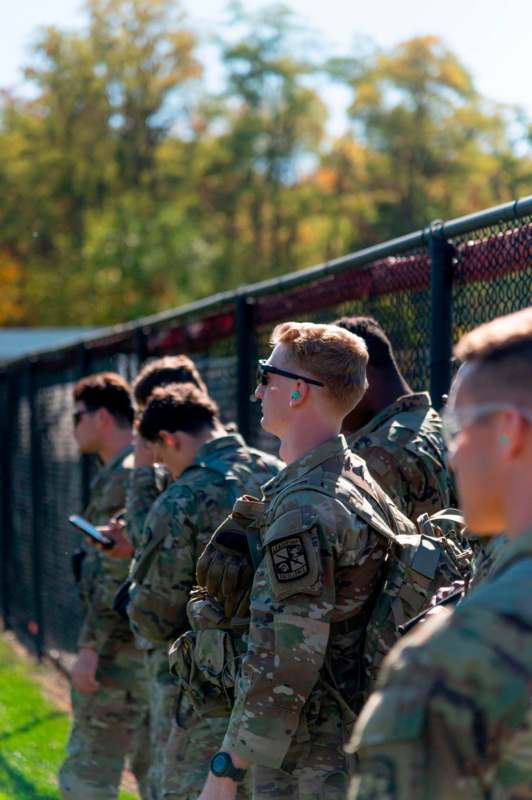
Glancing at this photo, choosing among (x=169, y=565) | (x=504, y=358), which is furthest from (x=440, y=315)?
(x=504, y=358)

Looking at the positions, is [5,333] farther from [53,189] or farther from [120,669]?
[120,669]

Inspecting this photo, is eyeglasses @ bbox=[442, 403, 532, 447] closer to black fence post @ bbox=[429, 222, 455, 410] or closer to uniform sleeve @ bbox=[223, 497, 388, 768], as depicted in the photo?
uniform sleeve @ bbox=[223, 497, 388, 768]

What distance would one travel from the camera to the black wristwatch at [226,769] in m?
3.38

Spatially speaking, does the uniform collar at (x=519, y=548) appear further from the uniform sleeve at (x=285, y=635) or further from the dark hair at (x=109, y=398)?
the dark hair at (x=109, y=398)

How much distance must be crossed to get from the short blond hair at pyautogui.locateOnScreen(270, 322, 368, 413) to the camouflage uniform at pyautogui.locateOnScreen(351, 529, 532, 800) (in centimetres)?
171

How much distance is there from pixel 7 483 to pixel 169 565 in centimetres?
943

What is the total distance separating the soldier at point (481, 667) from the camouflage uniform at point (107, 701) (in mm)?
4384

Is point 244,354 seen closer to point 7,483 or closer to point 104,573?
point 104,573

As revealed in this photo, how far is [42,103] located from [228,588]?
127 feet

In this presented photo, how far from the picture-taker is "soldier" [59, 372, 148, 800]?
617 cm

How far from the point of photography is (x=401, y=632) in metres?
3.18

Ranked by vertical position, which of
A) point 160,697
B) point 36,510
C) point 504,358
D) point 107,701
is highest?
point 504,358

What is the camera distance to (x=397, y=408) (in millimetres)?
4383

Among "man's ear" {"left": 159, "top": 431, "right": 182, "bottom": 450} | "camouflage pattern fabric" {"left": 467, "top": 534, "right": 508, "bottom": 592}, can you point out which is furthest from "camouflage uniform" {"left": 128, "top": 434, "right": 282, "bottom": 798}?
"camouflage pattern fabric" {"left": 467, "top": 534, "right": 508, "bottom": 592}
